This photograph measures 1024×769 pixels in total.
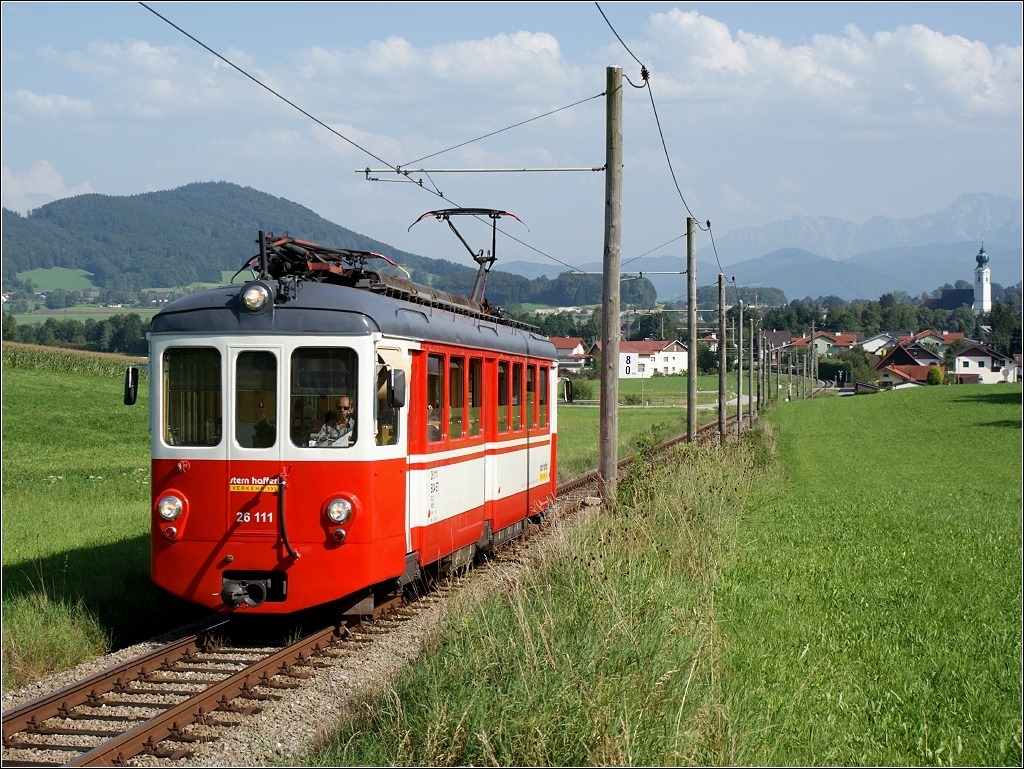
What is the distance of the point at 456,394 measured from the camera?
11.6 meters

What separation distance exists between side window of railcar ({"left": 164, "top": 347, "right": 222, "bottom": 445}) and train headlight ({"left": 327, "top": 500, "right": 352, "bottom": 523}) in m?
1.21

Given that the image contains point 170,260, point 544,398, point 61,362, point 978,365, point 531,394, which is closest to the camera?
point 531,394

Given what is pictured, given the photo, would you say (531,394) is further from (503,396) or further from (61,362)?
(61,362)

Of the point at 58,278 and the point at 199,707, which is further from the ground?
the point at 58,278

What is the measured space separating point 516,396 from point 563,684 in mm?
8584

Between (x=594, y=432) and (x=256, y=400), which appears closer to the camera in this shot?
(x=256, y=400)

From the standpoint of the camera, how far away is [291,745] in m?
6.70

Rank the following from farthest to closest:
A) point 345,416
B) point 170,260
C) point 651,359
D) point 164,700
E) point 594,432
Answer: point 170,260 < point 651,359 < point 594,432 < point 345,416 < point 164,700

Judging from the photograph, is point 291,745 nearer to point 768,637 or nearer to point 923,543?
point 768,637

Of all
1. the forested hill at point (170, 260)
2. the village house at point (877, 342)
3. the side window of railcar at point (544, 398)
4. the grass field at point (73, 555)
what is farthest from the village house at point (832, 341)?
the side window of railcar at point (544, 398)

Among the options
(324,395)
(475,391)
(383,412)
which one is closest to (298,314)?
(324,395)

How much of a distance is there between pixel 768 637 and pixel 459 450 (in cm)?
436

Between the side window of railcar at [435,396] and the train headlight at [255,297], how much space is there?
1.90 metres

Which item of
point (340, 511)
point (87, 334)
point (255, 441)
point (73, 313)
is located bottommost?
point (340, 511)
